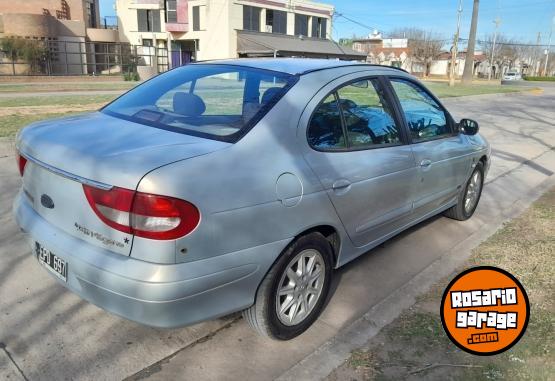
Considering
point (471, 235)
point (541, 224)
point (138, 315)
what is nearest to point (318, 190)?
point (138, 315)

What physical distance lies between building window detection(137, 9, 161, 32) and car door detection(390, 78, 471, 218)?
44740mm

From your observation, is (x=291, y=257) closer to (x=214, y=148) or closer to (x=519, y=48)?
(x=214, y=148)

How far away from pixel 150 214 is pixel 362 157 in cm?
154

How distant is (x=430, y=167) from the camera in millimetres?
3893

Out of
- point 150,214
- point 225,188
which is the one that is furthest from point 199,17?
point 150,214

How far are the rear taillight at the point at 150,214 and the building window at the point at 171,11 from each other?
44894 mm

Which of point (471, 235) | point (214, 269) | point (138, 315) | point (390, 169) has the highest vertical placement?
point (390, 169)

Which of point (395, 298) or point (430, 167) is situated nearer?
point (395, 298)

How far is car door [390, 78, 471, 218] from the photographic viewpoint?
3814 millimetres

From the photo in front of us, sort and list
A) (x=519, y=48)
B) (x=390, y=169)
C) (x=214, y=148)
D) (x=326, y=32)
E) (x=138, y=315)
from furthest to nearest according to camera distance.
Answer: (x=519, y=48), (x=326, y=32), (x=390, y=169), (x=214, y=148), (x=138, y=315)

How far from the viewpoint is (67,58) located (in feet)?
118

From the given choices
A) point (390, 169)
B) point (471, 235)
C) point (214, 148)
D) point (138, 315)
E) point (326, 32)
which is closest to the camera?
point (138, 315)

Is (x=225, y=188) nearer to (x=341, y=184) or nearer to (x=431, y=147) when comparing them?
(x=341, y=184)

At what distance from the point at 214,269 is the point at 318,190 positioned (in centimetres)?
79
